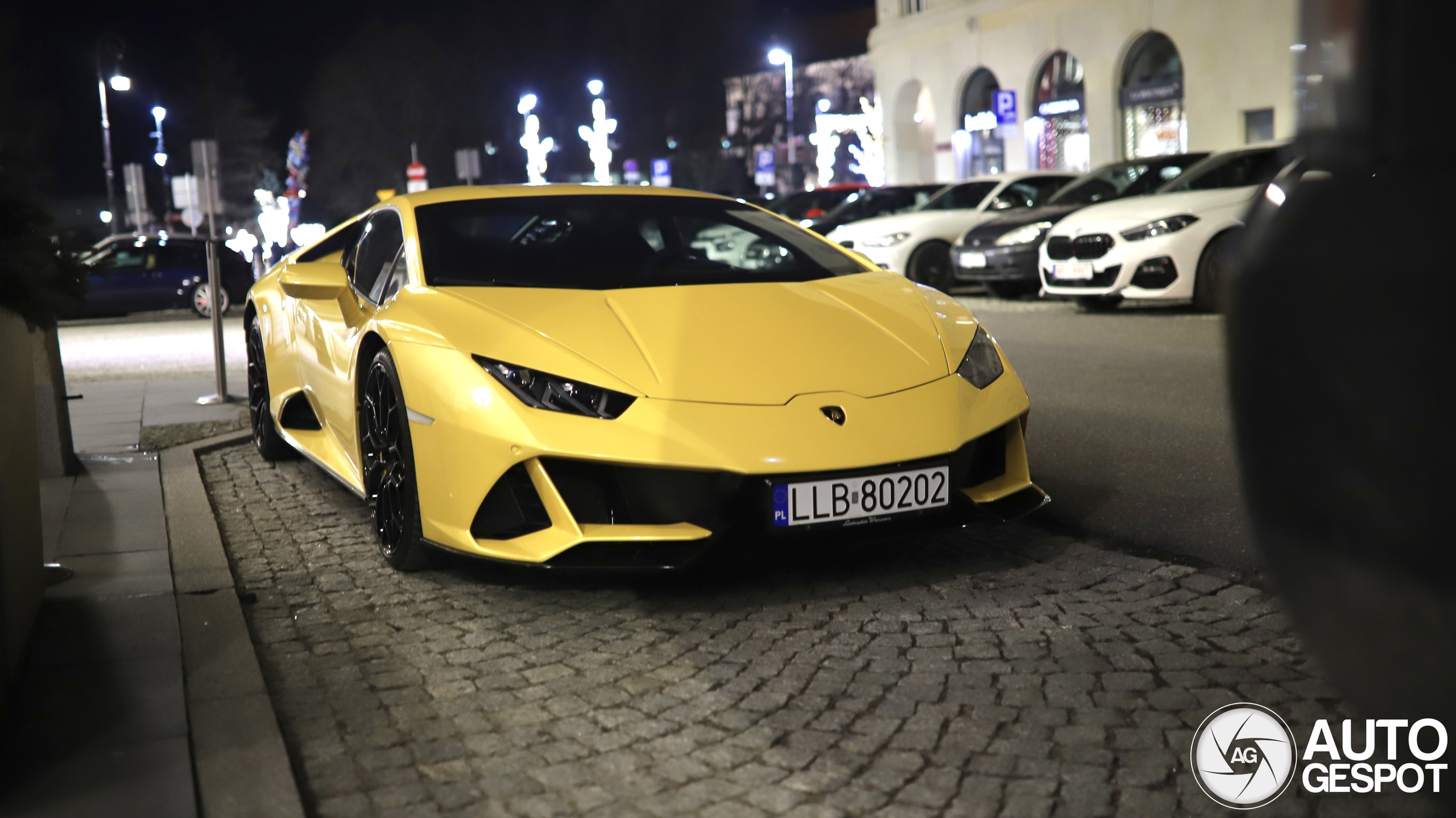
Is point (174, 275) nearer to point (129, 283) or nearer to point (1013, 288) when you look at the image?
point (129, 283)

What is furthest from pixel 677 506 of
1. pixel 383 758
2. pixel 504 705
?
pixel 383 758

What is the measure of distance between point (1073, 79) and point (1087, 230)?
20.5 meters

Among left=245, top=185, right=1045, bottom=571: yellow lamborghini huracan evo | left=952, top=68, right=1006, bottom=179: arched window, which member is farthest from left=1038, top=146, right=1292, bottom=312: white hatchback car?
left=952, top=68, right=1006, bottom=179: arched window

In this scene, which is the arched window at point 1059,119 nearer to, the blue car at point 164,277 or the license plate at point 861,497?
the blue car at point 164,277

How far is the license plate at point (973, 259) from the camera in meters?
14.7

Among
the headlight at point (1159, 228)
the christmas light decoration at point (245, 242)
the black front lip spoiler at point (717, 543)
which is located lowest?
the black front lip spoiler at point (717, 543)

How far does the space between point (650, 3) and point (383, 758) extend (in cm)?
5657

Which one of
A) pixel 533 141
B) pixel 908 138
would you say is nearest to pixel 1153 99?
pixel 908 138

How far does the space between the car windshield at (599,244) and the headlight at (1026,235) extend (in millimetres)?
9373

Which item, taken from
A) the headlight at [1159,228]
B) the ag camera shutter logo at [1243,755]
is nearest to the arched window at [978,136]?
the headlight at [1159,228]

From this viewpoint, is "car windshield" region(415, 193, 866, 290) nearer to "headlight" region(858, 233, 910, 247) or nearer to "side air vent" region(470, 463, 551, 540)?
"side air vent" region(470, 463, 551, 540)

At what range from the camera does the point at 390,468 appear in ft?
14.2

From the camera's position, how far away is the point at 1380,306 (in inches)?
58.4

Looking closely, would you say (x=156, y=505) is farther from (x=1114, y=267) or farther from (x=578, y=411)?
(x=1114, y=267)
